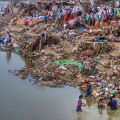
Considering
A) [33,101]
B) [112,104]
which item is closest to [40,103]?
[33,101]

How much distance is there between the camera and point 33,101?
19.6 meters

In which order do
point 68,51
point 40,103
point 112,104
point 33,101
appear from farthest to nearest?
point 68,51, point 33,101, point 40,103, point 112,104

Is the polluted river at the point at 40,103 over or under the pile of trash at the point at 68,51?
under

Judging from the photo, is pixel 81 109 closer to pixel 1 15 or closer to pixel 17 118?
pixel 17 118

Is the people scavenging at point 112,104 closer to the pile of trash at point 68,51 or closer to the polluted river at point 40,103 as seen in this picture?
the polluted river at point 40,103

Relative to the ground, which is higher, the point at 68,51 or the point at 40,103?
the point at 68,51

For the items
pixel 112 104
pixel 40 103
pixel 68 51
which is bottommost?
pixel 40 103

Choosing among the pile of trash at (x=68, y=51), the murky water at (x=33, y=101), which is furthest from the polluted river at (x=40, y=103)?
the pile of trash at (x=68, y=51)

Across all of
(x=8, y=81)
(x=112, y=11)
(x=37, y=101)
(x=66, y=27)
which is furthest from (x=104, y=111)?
(x=112, y=11)

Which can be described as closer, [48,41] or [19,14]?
[48,41]

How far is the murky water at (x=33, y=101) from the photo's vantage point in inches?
703

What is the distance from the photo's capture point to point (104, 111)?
18.2 metres

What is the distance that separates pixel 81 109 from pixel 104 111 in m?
1.07

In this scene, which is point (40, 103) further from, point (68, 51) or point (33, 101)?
point (68, 51)
